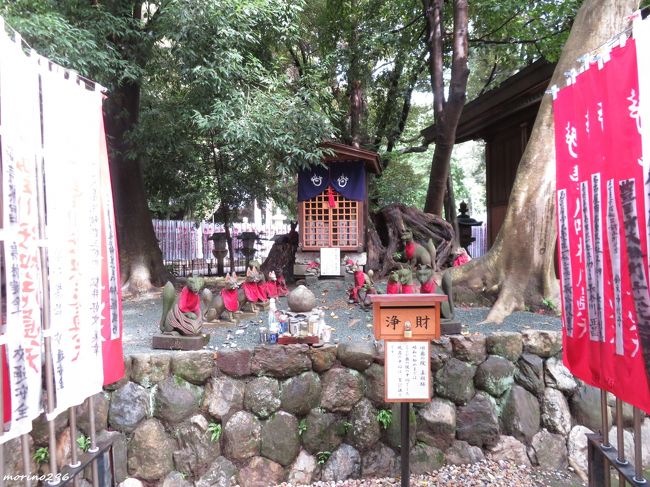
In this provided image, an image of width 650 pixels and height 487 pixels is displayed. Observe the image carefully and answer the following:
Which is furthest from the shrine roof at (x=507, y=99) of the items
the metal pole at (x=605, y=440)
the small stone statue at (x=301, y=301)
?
the metal pole at (x=605, y=440)

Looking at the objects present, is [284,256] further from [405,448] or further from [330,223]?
[405,448]

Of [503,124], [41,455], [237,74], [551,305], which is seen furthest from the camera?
[503,124]

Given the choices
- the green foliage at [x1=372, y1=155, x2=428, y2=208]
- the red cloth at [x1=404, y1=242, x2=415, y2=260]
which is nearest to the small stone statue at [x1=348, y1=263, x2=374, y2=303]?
the red cloth at [x1=404, y1=242, x2=415, y2=260]

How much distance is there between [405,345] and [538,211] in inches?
162

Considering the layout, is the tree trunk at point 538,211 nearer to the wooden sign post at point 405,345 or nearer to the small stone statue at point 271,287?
the wooden sign post at point 405,345

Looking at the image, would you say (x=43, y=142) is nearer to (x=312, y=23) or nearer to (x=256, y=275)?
(x=256, y=275)

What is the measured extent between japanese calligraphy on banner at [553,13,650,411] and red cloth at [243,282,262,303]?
5.18 m

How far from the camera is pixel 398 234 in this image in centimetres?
1115

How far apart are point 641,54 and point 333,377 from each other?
393cm

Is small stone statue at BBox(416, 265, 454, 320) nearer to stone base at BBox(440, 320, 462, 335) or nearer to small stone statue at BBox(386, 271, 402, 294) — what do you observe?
stone base at BBox(440, 320, 462, 335)

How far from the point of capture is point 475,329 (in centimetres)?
567

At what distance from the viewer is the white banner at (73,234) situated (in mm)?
2381

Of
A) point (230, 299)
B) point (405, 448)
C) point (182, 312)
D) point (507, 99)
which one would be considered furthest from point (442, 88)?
point (405, 448)

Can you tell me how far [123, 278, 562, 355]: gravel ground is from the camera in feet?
18.1
